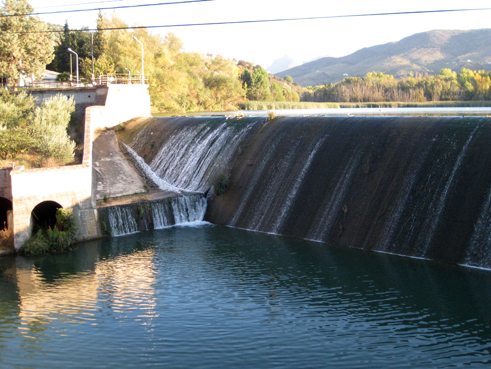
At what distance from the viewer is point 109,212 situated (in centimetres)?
2200

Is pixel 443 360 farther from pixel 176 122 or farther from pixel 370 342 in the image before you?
pixel 176 122

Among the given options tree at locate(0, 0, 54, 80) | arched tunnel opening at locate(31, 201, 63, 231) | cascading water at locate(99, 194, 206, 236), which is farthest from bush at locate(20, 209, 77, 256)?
tree at locate(0, 0, 54, 80)

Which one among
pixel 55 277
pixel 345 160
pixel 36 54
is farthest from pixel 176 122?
pixel 36 54

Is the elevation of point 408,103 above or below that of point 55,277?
above

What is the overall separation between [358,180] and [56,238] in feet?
41.5

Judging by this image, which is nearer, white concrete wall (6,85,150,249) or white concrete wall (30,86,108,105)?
white concrete wall (6,85,150,249)

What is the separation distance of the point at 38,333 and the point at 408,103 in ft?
128

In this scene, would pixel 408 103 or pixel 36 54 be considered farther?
pixel 36 54

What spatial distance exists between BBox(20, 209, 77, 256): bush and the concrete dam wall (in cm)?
669

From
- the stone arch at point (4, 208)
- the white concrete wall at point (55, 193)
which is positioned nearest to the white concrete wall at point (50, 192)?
the white concrete wall at point (55, 193)

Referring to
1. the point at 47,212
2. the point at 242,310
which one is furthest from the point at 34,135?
the point at 242,310

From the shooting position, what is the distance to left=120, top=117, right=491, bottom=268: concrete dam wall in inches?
651

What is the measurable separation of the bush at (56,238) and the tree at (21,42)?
28390mm

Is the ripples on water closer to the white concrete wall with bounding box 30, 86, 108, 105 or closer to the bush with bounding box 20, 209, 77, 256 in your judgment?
the bush with bounding box 20, 209, 77, 256
